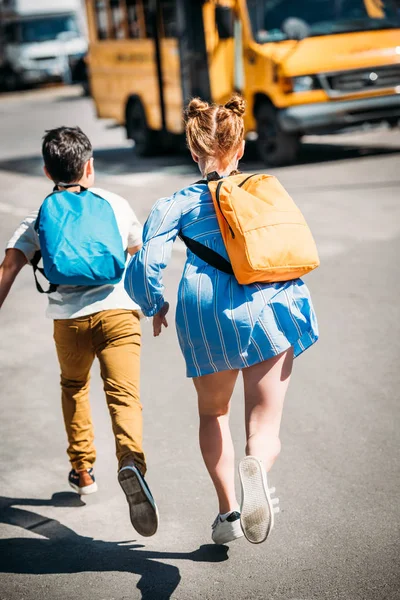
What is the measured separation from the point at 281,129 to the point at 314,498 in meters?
9.31

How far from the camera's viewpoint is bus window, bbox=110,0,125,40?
51.3ft

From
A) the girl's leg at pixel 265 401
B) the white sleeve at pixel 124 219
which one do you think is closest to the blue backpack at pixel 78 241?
the white sleeve at pixel 124 219

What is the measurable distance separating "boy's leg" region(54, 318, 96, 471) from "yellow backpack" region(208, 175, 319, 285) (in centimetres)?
93

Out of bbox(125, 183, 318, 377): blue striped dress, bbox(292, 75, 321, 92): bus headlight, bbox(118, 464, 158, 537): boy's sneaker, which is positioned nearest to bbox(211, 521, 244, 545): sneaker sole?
bbox(118, 464, 158, 537): boy's sneaker

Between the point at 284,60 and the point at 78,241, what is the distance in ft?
30.6

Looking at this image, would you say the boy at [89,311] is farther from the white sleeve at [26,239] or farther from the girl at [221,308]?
the girl at [221,308]

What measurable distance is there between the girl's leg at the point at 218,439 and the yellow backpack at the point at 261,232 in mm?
466

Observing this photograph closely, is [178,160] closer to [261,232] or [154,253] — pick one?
[154,253]

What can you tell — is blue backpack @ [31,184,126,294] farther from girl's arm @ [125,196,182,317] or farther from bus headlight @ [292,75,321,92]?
bus headlight @ [292,75,321,92]

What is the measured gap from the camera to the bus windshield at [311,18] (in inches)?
513

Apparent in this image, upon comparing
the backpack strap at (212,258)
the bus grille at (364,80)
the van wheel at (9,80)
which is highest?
the backpack strap at (212,258)

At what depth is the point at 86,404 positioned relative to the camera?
421cm

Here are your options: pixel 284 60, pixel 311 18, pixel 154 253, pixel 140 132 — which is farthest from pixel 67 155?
pixel 140 132

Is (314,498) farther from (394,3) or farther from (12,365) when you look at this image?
(394,3)
